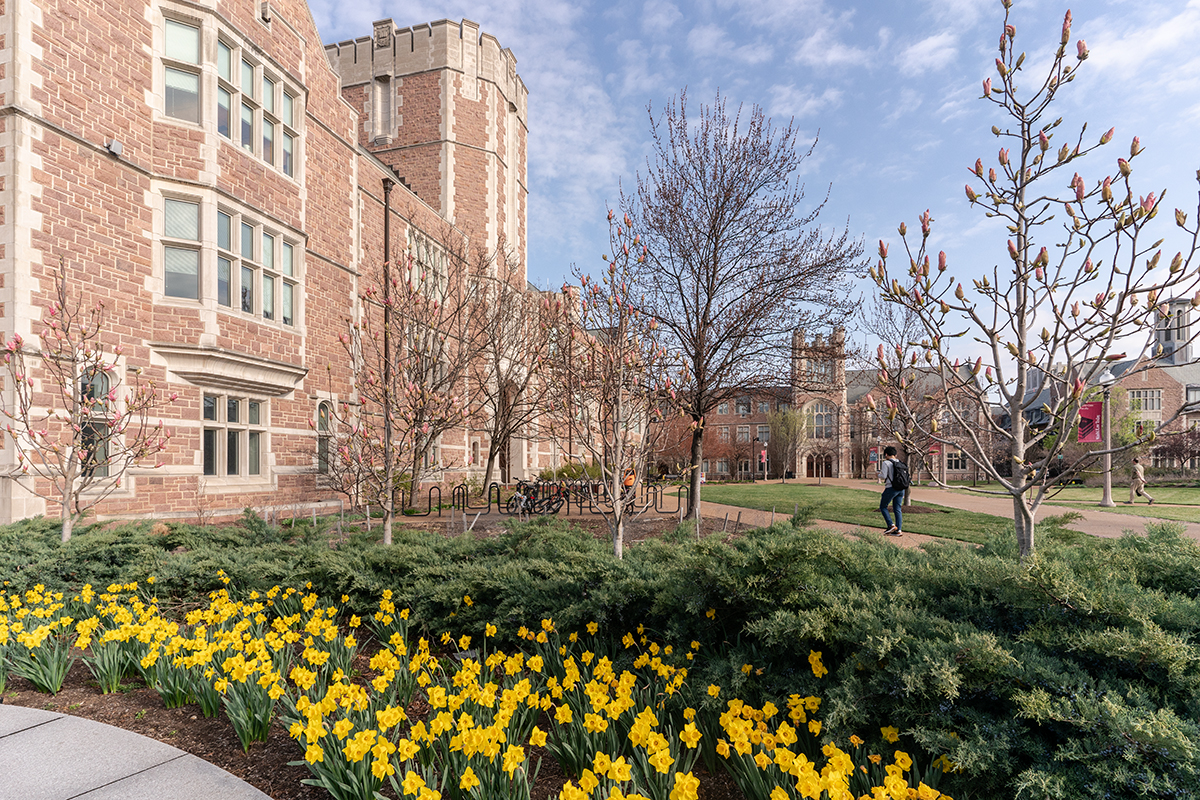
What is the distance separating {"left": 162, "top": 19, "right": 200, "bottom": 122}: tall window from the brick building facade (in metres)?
0.03

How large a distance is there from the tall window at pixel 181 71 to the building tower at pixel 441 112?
10.6 m

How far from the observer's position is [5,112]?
7.96 m

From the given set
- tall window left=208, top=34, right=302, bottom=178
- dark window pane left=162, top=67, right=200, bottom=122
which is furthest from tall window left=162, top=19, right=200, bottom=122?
tall window left=208, top=34, right=302, bottom=178

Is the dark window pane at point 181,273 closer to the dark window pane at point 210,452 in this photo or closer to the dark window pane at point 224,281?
the dark window pane at point 224,281

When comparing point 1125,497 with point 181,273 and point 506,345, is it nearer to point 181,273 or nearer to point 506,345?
point 506,345

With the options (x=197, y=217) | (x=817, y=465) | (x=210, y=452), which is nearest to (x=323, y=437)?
(x=210, y=452)

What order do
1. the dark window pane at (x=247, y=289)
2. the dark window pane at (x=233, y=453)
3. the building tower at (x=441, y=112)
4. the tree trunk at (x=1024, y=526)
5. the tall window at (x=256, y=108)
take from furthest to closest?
the building tower at (x=441, y=112), the dark window pane at (x=247, y=289), the dark window pane at (x=233, y=453), the tall window at (x=256, y=108), the tree trunk at (x=1024, y=526)

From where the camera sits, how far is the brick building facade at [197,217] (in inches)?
325

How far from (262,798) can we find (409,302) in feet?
22.1

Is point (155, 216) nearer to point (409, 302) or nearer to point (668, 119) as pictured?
point (409, 302)

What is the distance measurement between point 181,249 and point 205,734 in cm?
958

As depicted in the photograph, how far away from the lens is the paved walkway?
2553 millimetres

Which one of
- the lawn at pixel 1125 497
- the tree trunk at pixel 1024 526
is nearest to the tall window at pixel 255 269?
A: the tree trunk at pixel 1024 526

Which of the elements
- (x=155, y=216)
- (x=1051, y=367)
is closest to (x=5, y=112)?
(x=155, y=216)
